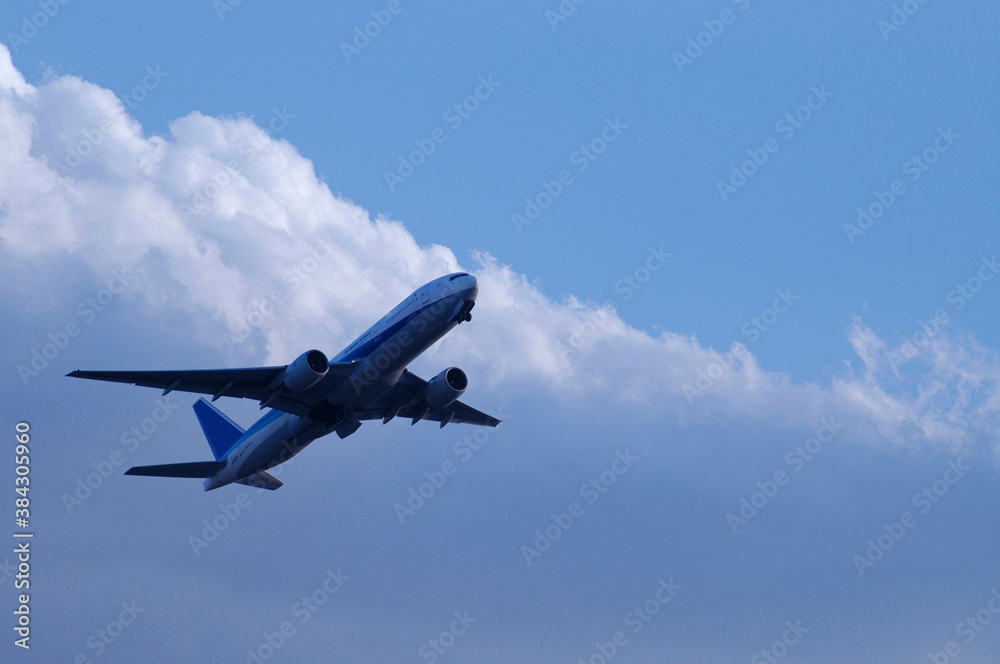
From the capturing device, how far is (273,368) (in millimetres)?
53906

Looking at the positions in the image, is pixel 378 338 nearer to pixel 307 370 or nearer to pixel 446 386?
pixel 307 370

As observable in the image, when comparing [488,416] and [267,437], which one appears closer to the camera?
[267,437]

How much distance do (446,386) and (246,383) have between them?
10.2 metres

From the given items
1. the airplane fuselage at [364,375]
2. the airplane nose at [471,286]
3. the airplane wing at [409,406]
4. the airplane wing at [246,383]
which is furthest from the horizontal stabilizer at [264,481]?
the airplane nose at [471,286]

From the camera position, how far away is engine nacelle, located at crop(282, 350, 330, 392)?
52000 millimetres

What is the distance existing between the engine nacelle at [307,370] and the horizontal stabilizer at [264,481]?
47.7ft

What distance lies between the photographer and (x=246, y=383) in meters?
54.8

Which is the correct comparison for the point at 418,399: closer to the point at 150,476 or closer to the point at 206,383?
the point at 206,383

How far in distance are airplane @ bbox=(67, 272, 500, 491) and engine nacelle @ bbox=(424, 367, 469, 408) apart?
0.05 meters

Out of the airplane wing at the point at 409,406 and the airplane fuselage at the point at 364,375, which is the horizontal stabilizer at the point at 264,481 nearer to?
the airplane fuselage at the point at 364,375

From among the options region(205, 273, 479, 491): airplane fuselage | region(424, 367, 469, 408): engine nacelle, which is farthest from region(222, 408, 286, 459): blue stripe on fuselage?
region(424, 367, 469, 408): engine nacelle

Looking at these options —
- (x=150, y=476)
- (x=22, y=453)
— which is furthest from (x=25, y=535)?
(x=150, y=476)

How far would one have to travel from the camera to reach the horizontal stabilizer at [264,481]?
65762 millimetres

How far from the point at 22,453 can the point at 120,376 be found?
8.45 m
